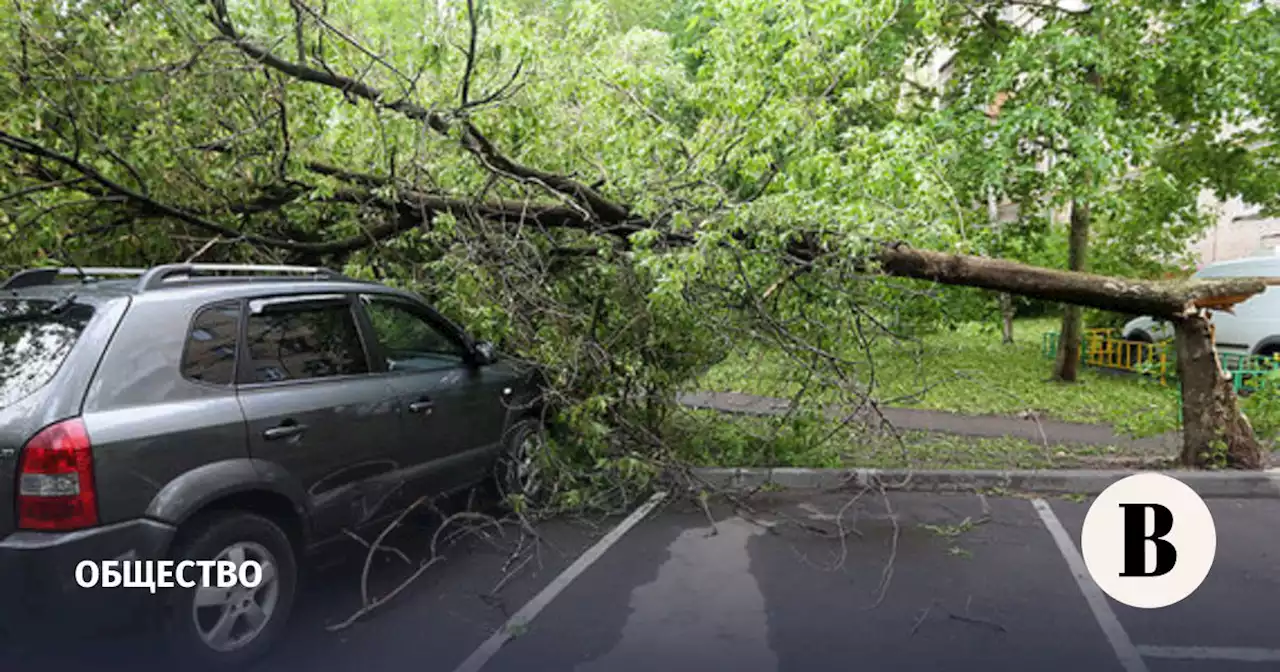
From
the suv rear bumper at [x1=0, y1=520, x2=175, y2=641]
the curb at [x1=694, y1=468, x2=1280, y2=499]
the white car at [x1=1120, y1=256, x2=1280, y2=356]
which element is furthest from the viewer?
the white car at [x1=1120, y1=256, x2=1280, y2=356]

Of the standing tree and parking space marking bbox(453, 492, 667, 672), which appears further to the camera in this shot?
the standing tree

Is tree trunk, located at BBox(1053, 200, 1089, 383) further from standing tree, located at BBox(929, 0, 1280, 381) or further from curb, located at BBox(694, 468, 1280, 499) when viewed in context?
curb, located at BBox(694, 468, 1280, 499)

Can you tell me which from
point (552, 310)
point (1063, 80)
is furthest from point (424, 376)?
point (1063, 80)

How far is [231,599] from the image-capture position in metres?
3.47

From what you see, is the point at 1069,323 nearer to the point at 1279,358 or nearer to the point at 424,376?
the point at 1279,358

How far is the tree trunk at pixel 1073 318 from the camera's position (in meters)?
12.1

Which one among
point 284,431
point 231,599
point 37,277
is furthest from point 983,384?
point 37,277

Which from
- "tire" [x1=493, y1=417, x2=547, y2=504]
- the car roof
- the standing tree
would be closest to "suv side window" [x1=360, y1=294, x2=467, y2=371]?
the car roof

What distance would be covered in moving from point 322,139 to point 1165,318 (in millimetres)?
6987

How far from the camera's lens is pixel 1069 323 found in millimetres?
12469

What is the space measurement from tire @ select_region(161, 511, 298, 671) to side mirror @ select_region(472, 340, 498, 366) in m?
1.78

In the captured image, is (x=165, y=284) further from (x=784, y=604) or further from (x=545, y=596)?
(x=784, y=604)

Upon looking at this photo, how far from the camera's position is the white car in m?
11.1

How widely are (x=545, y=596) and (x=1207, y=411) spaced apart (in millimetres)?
5465
